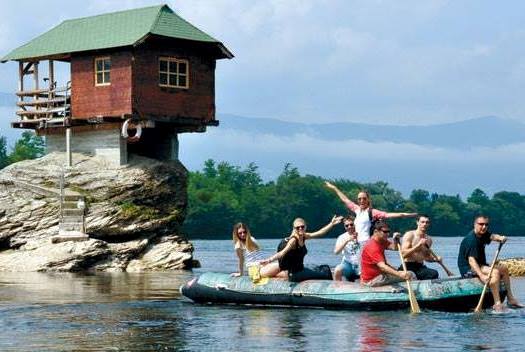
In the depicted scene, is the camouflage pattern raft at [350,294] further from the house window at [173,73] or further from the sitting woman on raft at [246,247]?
the house window at [173,73]

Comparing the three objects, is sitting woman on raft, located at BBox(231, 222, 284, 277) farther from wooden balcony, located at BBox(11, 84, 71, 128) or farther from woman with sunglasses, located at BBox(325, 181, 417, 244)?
wooden balcony, located at BBox(11, 84, 71, 128)

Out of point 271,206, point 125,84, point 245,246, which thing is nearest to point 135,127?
point 125,84

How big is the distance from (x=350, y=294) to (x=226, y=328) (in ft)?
10.5

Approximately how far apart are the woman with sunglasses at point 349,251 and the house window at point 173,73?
71.1ft

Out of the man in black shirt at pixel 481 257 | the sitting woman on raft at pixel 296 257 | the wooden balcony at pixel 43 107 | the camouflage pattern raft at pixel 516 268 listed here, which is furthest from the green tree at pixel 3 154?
the man in black shirt at pixel 481 257

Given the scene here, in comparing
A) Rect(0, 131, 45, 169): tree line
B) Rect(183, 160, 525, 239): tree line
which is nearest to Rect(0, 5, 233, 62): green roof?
Rect(0, 131, 45, 169): tree line

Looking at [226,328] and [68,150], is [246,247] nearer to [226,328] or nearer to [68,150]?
[226,328]

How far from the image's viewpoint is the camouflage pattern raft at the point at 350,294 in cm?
2230

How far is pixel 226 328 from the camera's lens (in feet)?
67.6

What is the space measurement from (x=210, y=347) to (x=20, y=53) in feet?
104

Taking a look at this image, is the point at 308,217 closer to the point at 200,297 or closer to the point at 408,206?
the point at 408,206

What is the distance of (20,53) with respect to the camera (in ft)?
156

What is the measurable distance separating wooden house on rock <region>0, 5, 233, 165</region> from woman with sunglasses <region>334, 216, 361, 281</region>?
820 inches

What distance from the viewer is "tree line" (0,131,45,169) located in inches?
4328
